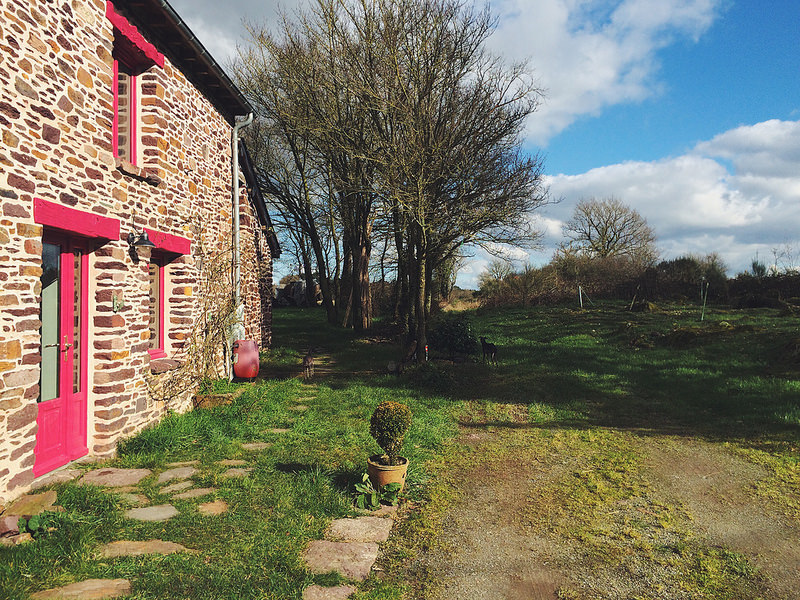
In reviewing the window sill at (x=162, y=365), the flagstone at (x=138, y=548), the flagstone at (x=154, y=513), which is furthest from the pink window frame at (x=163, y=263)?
the flagstone at (x=138, y=548)

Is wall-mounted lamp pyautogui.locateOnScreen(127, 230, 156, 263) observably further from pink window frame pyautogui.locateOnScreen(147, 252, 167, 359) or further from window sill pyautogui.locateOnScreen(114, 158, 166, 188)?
pink window frame pyautogui.locateOnScreen(147, 252, 167, 359)

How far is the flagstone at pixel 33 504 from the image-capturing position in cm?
434

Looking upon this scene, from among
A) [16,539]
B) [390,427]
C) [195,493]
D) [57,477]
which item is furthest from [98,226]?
[390,427]

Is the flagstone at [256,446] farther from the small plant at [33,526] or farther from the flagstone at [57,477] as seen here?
the small plant at [33,526]

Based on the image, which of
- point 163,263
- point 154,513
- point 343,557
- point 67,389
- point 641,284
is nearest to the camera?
point 343,557

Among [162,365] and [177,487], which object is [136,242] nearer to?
[162,365]

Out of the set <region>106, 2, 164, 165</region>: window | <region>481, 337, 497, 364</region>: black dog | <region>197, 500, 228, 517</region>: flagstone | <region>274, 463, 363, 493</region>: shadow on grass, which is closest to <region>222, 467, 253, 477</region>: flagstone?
<region>274, 463, 363, 493</region>: shadow on grass

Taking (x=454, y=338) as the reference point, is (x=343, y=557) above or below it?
below

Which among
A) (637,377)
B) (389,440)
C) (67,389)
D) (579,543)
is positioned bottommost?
(579,543)

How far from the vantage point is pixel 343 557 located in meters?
3.98

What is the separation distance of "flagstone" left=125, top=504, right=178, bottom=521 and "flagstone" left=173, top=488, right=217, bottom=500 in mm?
218

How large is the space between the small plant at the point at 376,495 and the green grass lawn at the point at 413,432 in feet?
0.64

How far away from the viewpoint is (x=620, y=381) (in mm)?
10492

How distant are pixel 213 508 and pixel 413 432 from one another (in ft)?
11.0
